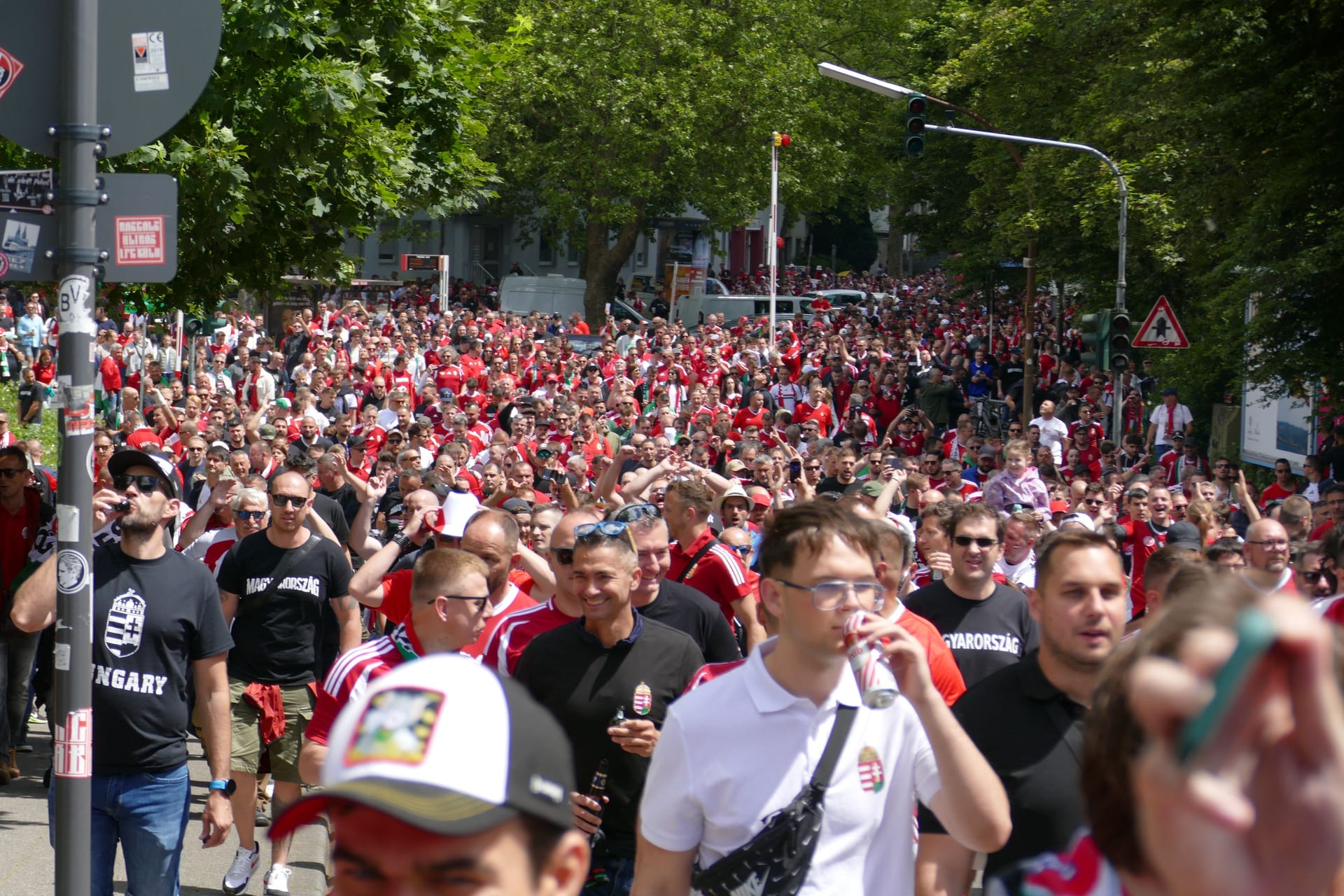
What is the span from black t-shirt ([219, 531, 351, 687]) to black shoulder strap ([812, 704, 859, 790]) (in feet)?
16.2

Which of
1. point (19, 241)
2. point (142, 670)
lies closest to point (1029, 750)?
point (19, 241)

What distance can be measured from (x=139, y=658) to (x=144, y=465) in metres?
0.71

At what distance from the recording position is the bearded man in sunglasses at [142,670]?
5449 mm

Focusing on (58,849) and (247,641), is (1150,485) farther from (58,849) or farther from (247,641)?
(58,849)

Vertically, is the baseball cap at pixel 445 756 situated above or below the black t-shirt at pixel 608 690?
above

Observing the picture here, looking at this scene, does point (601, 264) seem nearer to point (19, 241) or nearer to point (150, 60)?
point (150, 60)

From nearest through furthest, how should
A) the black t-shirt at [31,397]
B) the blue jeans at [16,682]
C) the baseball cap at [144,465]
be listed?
the baseball cap at [144,465] < the blue jeans at [16,682] < the black t-shirt at [31,397]

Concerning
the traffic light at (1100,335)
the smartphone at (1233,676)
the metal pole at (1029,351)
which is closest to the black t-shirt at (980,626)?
the smartphone at (1233,676)

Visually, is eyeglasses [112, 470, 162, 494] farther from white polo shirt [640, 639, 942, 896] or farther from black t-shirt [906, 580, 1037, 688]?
black t-shirt [906, 580, 1037, 688]

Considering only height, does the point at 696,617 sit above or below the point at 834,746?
below

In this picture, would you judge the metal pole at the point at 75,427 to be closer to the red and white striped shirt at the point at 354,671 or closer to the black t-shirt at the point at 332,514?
the red and white striped shirt at the point at 354,671

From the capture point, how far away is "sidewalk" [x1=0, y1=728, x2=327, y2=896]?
23.1 ft

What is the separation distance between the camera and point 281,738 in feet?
25.8

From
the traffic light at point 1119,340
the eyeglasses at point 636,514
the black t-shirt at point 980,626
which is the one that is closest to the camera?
the black t-shirt at point 980,626
